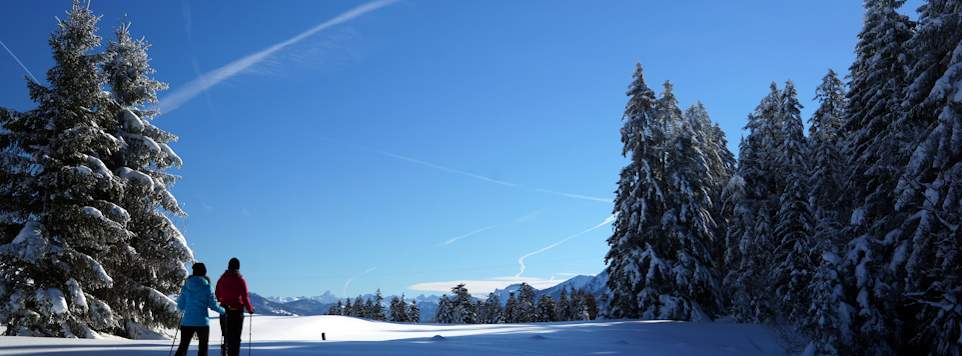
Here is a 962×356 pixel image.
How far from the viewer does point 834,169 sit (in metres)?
Answer: 24.6

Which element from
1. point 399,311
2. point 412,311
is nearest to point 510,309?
point 412,311

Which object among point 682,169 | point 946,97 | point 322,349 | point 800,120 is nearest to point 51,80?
point 322,349

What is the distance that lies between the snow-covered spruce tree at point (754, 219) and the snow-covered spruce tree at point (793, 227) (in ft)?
2.85

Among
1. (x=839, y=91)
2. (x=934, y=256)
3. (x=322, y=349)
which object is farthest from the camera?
(x=839, y=91)

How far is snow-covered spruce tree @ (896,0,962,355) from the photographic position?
14141mm

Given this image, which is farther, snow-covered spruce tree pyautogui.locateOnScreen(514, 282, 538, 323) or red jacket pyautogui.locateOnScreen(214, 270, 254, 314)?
snow-covered spruce tree pyautogui.locateOnScreen(514, 282, 538, 323)

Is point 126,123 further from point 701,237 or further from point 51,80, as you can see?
point 701,237

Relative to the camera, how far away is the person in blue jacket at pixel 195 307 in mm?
9159

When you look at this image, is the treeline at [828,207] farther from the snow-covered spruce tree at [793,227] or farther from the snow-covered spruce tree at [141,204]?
the snow-covered spruce tree at [141,204]

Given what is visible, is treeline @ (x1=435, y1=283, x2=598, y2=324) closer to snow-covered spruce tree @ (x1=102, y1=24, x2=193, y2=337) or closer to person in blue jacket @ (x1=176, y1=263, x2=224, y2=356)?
snow-covered spruce tree @ (x1=102, y1=24, x2=193, y2=337)

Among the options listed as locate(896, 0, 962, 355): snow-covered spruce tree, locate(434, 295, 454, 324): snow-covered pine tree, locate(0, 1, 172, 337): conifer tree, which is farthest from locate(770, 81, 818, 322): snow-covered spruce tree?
locate(434, 295, 454, 324): snow-covered pine tree

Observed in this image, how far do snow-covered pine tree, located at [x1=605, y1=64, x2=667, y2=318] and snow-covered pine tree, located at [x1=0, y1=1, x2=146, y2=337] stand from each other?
21576mm

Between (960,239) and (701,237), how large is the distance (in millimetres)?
16535

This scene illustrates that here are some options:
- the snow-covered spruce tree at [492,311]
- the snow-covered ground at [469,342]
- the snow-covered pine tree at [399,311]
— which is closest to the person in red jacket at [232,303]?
the snow-covered ground at [469,342]
